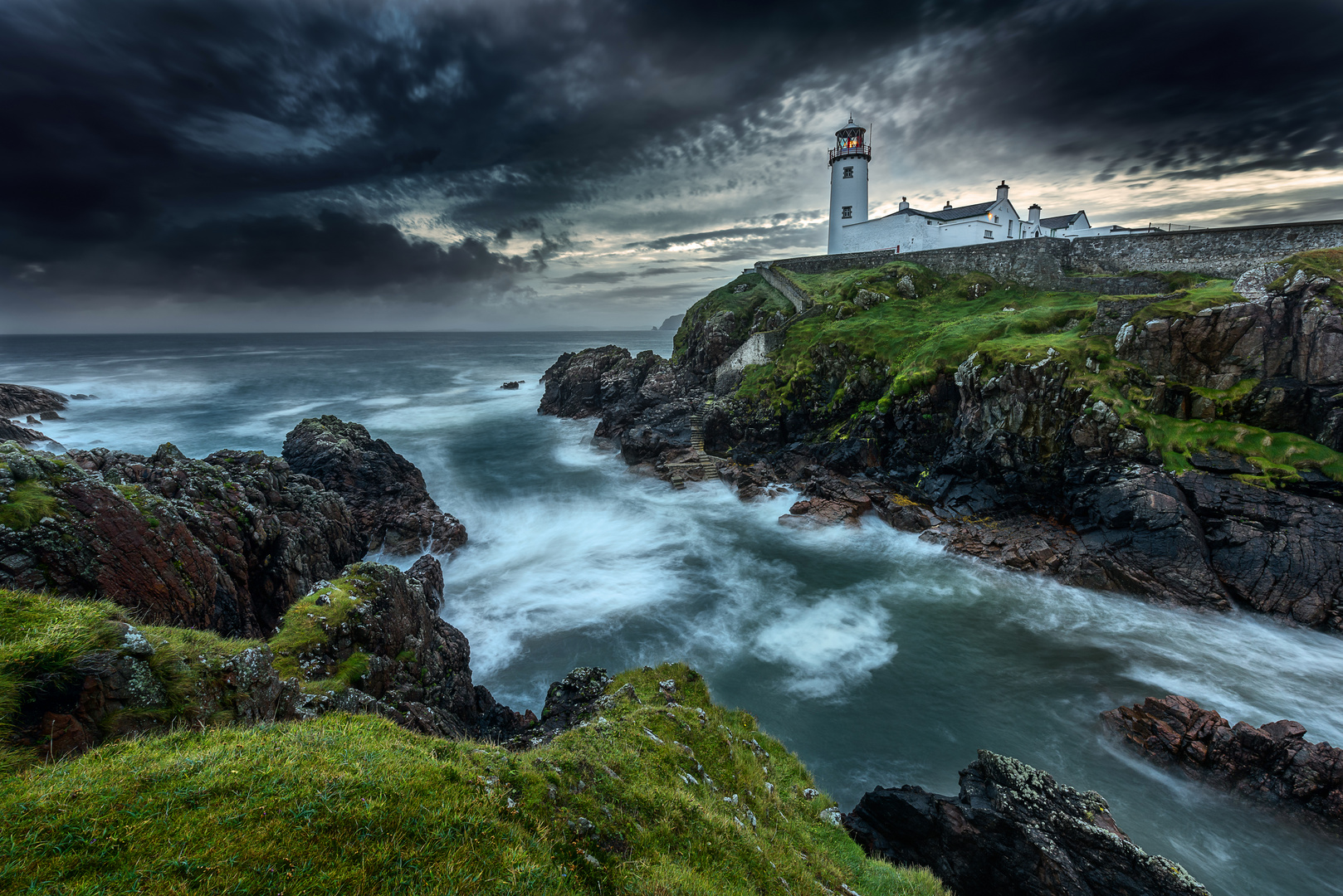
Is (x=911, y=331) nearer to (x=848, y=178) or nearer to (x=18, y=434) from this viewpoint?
(x=848, y=178)

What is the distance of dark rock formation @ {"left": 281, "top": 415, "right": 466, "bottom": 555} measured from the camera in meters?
27.9

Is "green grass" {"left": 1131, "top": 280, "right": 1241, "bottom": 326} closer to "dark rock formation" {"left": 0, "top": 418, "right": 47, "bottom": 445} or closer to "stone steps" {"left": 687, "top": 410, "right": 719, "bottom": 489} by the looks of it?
"stone steps" {"left": 687, "top": 410, "right": 719, "bottom": 489}

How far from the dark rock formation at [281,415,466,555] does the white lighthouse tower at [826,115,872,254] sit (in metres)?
54.7

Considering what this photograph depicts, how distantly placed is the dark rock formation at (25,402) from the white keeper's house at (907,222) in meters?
91.0

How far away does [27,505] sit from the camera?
410 inches

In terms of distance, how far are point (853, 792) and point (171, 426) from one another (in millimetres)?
72850

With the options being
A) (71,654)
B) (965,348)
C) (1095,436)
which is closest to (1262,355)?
(1095,436)

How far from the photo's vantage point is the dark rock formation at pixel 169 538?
10539mm

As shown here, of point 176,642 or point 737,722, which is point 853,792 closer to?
point 737,722

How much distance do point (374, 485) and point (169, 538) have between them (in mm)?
20263

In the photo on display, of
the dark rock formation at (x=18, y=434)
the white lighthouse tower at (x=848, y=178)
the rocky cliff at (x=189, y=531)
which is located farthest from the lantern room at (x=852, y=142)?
the dark rock formation at (x=18, y=434)

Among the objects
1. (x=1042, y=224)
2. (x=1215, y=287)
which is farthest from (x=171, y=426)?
(x=1042, y=224)

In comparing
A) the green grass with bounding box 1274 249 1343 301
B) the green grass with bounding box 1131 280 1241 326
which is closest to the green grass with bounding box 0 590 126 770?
the green grass with bounding box 1131 280 1241 326

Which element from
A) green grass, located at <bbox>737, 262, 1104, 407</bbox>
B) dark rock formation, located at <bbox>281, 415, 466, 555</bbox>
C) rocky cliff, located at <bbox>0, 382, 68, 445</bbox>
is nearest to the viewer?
dark rock formation, located at <bbox>281, 415, 466, 555</bbox>
